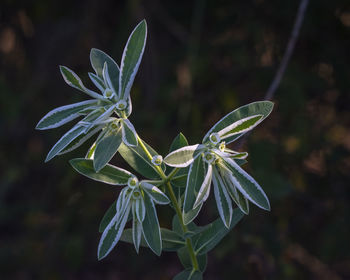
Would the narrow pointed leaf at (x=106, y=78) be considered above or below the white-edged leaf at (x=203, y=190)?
above

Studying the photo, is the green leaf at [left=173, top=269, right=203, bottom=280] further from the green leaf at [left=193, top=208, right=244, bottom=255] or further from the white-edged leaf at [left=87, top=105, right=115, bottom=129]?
the white-edged leaf at [left=87, top=105, right=115, bottom=129]

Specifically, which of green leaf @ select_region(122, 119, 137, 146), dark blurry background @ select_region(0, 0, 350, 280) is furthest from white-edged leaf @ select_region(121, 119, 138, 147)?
dark blurry background @ select_region(0, 0, 350, 280)

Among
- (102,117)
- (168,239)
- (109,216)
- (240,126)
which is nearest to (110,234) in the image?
(109,216)

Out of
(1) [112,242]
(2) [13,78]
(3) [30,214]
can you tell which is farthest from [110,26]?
(1) [112,242]

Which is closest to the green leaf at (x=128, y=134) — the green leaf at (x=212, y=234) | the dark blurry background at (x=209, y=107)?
the green leaf at (x=212, y=234)

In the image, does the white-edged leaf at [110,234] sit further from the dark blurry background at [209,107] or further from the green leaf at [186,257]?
the dark blurry background at [209,107]

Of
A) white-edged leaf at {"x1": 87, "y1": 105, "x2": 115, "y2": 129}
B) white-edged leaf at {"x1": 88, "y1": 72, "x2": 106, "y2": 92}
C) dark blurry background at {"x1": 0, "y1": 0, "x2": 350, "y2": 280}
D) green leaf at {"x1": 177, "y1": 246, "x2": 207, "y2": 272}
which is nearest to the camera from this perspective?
white-edged leaf at {"x1": 87, "y1": 105, "x2": 115, "y2": 129}
